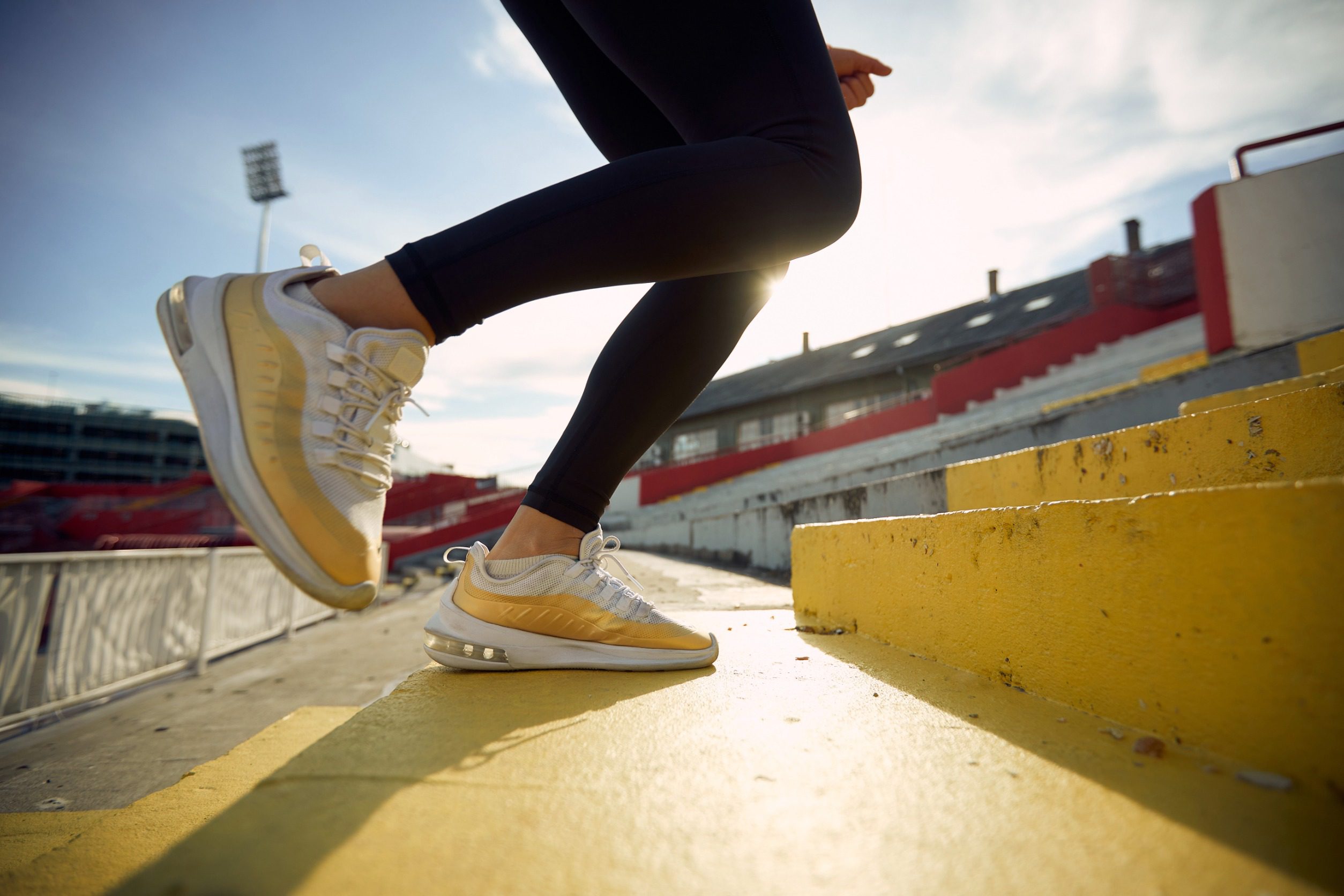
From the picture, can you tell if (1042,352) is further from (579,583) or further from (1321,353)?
(579,583)

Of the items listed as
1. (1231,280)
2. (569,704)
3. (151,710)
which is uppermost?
(1231,280)

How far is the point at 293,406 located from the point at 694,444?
20.8 meters

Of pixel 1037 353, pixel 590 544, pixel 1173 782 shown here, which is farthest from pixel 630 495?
pixel 1173 782

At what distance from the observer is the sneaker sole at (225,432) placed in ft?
2.36

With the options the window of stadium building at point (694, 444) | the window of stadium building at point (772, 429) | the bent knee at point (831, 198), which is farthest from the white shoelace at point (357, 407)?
the window of stadium building at point (694, 444)

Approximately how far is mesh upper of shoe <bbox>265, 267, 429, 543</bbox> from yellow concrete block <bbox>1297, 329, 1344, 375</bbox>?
3.28 m

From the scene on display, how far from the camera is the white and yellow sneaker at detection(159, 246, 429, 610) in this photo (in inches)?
28.8

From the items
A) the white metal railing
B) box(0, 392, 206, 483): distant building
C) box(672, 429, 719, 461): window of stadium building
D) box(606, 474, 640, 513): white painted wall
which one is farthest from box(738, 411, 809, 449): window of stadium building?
box(0, 392, 206, 483): distant building

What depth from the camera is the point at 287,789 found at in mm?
570

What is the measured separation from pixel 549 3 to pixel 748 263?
728 mm

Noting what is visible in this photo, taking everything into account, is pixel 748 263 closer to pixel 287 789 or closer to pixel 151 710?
pixel 287 789

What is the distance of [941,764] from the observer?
60 centimetres

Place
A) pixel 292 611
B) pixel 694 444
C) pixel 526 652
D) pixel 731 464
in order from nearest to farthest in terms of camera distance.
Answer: pixel 526 652, pixel 292 611, pixel 731 464, pixel 694 444

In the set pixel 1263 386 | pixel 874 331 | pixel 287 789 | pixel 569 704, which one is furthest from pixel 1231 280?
pixel 874 331
